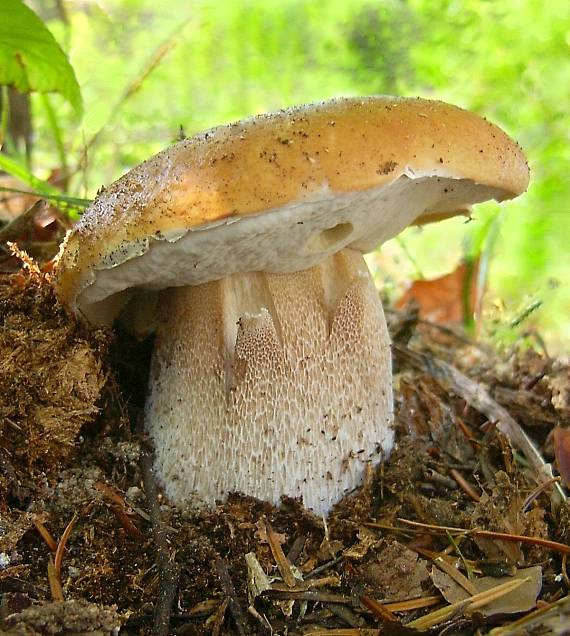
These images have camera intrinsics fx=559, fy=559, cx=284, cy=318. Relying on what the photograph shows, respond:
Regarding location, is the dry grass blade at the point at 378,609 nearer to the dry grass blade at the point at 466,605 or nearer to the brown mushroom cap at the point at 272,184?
the dry grass blade at the point at 466,605

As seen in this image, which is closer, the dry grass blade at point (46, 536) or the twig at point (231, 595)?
the twig at point (231, 595)

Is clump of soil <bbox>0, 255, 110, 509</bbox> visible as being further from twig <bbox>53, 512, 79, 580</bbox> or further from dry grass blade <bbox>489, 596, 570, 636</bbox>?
dry grass blade <bbox>489, 596, 570, 636</bbox>

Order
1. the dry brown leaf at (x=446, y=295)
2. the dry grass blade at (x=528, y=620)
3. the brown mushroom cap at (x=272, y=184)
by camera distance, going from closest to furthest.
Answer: the dry grass blade at (x=528, y=620)
the brown mushroom cap at (x=272, y=184)
the dry brown leaf at (x=446, y=295)

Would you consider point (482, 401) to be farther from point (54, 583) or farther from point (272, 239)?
point (54, 583)

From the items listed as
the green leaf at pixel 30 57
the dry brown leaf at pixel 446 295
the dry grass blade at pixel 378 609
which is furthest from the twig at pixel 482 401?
the green leaf at pixel 30 57

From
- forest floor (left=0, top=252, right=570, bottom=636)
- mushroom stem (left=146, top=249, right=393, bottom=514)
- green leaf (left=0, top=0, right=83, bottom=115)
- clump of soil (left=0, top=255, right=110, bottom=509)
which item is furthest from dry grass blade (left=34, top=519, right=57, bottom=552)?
green leaf (left=0, top=0, right=83, bottom=115)

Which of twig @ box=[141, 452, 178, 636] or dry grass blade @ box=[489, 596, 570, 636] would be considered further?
twig @ box=[141, 452, 178, 636]

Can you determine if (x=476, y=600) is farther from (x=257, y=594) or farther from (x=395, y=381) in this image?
(x=395, y=381)
